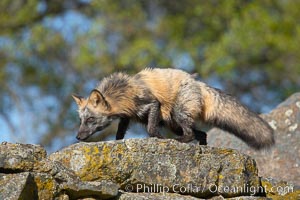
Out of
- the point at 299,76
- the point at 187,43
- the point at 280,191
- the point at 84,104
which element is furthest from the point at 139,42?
the point at 280,191

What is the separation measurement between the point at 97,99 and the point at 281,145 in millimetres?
3676

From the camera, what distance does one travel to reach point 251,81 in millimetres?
35938

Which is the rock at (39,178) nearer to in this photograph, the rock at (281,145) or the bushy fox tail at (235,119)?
the bushy fox tail at (235,119)

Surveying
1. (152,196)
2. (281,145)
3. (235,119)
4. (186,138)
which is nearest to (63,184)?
(152,196)

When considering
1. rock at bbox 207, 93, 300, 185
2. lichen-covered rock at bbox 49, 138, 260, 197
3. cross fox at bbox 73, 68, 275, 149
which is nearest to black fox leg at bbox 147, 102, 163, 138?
cross fox at bbox 73, 68, 275, 149

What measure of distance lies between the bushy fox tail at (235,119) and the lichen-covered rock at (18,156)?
15.5 ft

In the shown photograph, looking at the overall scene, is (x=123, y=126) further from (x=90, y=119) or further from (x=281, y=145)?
(x=281, y=145)

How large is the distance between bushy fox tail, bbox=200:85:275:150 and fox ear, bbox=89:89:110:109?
6.03 feet

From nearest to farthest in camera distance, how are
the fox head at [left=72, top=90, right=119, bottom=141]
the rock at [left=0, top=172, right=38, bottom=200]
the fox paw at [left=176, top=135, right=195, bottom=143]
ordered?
the rock at [left=0, top=172, right=38, bottom=200]
the fox paw at [left=176, top=135, right=195, bottom=143]
the fox head at [left=72, top=90, right=119, bottom=141]

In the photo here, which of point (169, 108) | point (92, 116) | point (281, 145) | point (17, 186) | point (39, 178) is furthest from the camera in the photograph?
point (281, 145)

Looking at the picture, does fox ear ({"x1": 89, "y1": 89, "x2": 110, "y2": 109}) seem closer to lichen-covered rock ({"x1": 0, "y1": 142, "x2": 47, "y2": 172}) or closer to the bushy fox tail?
the bushy fox tail

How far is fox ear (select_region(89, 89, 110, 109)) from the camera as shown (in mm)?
14109

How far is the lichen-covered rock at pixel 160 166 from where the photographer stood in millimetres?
10250

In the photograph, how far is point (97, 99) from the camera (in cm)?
1424
